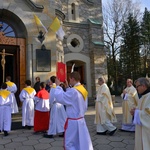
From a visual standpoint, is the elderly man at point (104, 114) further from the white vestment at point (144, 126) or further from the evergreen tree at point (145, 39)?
the evergreen tree at point (145, 39)

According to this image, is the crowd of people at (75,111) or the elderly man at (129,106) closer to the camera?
the crowd of people at (75,111)

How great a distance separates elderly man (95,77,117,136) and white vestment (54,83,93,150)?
263cm

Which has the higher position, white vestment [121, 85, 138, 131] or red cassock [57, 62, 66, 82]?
red cassock [57, 62, 66, 82]

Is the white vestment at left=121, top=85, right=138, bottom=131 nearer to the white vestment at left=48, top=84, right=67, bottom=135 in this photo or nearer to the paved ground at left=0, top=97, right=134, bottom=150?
the paved ground at left=0, top=97, right=134, bottom=150

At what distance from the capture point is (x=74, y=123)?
3777 millimetres

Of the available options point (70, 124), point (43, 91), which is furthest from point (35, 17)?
point (70, 124)

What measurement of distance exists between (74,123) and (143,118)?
125 centimetres

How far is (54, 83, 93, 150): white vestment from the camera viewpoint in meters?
3.74

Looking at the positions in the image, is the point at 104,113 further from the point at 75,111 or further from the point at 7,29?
the point at 7,29

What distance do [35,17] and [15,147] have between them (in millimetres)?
7167

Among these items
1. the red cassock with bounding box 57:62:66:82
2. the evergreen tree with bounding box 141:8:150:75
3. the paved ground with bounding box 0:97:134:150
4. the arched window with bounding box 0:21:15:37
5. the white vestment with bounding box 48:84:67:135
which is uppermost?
the evergreen tree with bounding box 141:8:150:75

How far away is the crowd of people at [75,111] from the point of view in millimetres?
3682

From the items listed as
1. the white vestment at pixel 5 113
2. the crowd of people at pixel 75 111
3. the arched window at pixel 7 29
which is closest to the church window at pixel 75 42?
the arched window at pixel 7 29

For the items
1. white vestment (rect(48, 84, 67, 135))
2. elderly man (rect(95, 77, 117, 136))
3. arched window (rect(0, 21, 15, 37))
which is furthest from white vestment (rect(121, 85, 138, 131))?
arched window (rect(0, 21, 15, 37))
